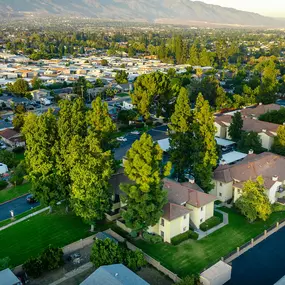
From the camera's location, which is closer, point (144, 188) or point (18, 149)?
point (144, 188)

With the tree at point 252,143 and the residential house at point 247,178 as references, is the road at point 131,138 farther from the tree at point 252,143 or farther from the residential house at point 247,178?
the residential house at point 247,178

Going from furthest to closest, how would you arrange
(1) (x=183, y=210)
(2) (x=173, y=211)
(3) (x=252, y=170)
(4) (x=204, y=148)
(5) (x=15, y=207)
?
(3) (x=252, y=170), (5) (x=15, y=207), (4) (x=204, y=148), (1) (x=183, y=210), (2) (x=173, y=211)

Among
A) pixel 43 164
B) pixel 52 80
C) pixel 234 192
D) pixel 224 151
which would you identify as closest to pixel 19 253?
pixel 43 164

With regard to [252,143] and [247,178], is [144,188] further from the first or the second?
[252,143]

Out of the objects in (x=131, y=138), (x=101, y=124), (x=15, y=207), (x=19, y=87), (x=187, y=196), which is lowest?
(x=131, y=138)

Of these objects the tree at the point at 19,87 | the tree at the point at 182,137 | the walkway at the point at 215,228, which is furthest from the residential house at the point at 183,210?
the tree at the point at 19,87

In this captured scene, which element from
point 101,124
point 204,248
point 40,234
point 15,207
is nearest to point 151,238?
point 204,248

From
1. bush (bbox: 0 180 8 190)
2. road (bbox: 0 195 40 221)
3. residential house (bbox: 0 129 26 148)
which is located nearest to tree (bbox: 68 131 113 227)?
road (bbox: 0 195 40 221)
